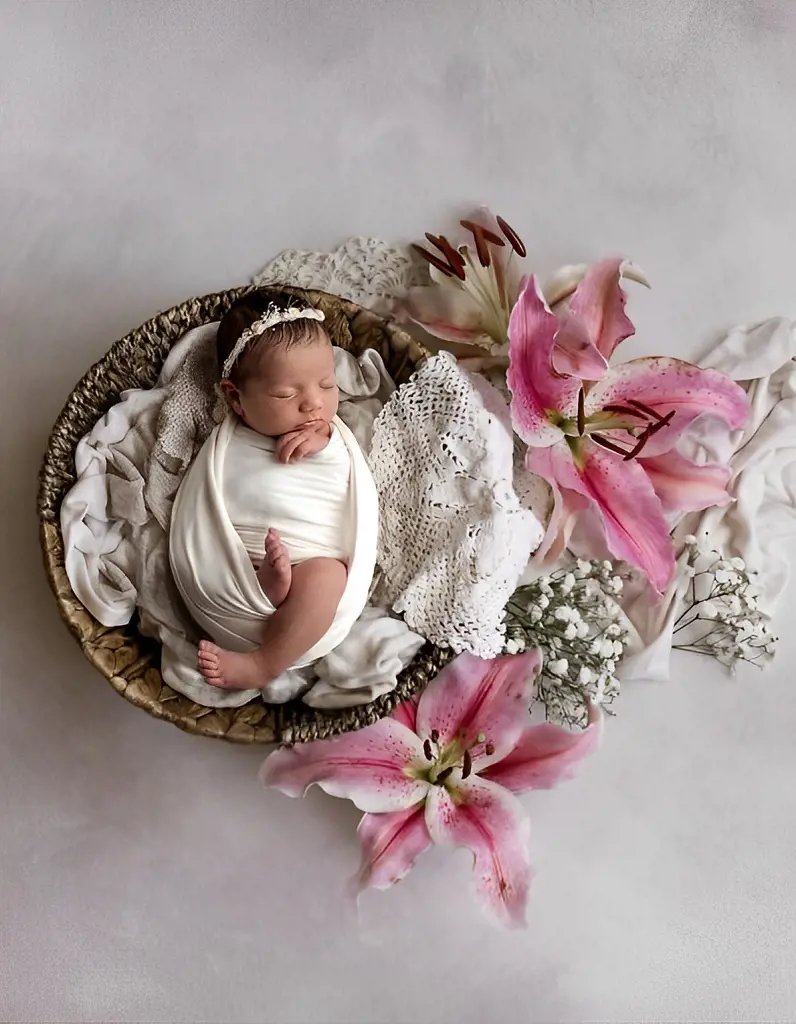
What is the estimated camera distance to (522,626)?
1.18 metres

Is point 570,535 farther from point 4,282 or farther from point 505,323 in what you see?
point 4,282

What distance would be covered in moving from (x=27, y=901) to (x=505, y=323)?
0.96 metres

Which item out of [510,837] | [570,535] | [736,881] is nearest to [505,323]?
[570,535]

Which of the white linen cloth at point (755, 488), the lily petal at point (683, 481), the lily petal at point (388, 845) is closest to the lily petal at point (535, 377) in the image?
the lily petal at point (683, 481)

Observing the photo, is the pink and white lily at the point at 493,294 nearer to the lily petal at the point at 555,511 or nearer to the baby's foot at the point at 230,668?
the lily petal at the point at 555,511

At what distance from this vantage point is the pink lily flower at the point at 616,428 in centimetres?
107

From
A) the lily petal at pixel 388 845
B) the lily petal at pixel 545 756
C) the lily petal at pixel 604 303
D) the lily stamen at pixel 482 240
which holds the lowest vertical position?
the lily petal at pixel 388 845

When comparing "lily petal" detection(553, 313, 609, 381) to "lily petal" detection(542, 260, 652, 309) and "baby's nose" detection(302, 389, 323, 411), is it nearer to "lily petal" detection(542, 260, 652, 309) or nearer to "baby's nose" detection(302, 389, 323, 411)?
"lily petal" detection(542, 260, 652, 309)

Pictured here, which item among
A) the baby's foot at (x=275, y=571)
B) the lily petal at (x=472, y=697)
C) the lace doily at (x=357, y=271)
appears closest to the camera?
the baby's foot at (x=275, y=571)

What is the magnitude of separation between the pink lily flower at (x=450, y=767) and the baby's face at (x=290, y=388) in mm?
343

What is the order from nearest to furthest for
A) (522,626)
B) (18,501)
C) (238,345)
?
(238,345)
(522,626)
(18,501)

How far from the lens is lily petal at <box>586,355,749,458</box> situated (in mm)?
1144

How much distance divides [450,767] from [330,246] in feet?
2.35

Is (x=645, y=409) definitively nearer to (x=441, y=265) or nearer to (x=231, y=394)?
(x=441, y=265)
